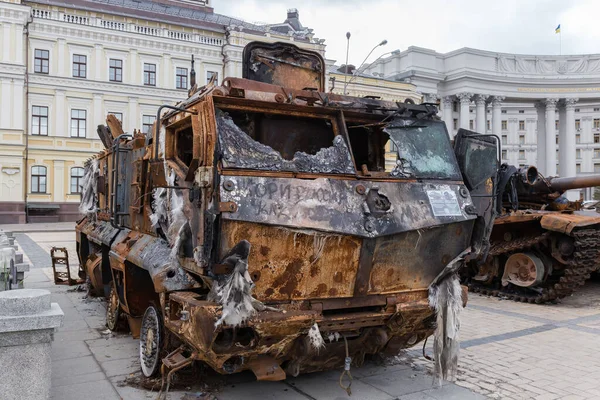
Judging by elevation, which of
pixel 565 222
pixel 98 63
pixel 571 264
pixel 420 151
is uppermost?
pixel 98 63

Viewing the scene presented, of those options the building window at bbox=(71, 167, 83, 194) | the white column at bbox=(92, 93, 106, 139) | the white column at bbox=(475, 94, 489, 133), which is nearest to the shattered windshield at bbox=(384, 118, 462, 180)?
the building window at bbox=(71, 167, 83, 194)

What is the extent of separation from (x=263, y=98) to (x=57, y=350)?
3924 mm

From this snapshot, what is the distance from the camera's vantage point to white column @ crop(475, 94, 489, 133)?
54809 mm

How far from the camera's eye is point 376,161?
5.50 metres

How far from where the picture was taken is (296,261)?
4.15 m

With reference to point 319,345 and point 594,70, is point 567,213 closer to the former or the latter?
point 319,345

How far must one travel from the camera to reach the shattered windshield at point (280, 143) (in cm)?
415

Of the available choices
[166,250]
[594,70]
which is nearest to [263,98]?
[166,250]

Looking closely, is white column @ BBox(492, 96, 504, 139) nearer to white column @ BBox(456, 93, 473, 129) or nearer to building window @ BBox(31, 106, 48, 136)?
white column @ BBox(456, 93, 473, 129)

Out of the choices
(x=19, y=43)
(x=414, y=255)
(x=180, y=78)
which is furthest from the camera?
(x=180, y=78)

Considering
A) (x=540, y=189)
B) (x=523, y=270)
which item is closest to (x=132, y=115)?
(x=540, y=189)

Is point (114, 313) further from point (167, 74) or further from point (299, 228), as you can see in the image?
point (167, 74)

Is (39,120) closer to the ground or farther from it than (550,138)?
closer to the ground

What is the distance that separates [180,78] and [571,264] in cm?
3071
